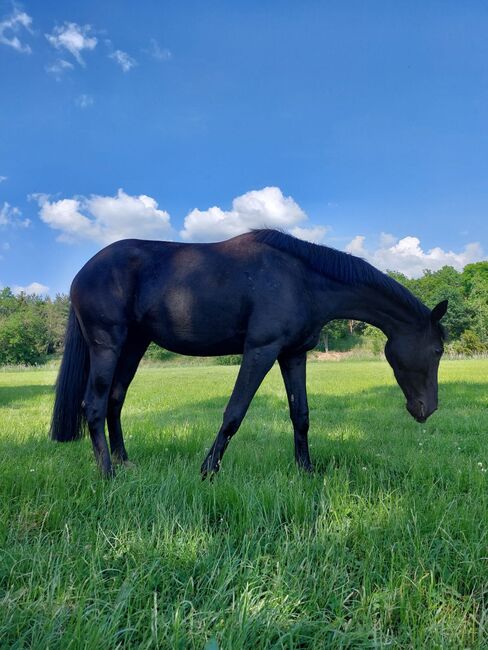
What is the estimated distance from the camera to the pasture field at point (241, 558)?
5.40ft

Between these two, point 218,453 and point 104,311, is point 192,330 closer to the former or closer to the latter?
point 104,311

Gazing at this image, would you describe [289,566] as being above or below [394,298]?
below

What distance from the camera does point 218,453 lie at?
367 centimetres

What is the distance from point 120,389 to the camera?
4551 mm

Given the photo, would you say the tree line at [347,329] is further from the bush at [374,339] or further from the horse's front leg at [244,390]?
the horse's front leg at [244,390]

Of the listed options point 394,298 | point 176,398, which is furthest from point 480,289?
point 394,298

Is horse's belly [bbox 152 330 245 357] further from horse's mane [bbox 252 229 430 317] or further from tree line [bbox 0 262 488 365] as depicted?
tree line [bbox 0 262 488 365]

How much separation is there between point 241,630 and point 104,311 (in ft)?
10.1

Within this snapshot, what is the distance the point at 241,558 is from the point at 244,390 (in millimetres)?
1638

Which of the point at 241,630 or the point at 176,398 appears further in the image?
the point at 176,398

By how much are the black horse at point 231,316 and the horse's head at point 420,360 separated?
1cm

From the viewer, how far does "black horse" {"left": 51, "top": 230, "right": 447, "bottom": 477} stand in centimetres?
377

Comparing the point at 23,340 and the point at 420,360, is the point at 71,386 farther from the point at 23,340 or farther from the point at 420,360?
the point at 23,340

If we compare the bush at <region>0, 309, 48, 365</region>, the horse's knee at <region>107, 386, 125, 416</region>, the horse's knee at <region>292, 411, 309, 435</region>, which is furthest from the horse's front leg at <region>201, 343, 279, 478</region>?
the bush at <region>0, 309, 48, 365</region>
